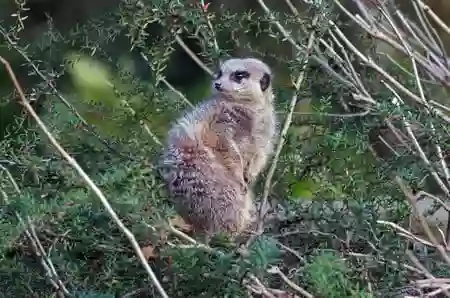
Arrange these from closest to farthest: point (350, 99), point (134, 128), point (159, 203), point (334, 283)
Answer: point (334, 283) < point (159, 203) < point (134, 128) < point (350, 99)

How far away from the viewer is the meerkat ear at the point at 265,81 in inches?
119

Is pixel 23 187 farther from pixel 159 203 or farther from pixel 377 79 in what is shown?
pixel 377 79

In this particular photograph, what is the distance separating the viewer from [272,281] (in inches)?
70.5

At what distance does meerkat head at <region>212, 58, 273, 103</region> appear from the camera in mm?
2930

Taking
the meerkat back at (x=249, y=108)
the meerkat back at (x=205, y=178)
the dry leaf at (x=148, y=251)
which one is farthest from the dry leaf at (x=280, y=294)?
the meerkat back at (x=249, y=108)

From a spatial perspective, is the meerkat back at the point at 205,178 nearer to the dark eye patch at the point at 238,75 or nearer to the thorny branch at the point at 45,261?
the dark eye patch at the point at 238,75

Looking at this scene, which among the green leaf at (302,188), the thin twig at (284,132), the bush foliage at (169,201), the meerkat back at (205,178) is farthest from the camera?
the green leaf at (302,188)

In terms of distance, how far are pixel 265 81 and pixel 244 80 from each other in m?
0.09

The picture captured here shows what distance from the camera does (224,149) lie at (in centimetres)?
271

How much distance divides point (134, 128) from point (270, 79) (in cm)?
69

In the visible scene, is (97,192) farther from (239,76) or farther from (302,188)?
(239,76)

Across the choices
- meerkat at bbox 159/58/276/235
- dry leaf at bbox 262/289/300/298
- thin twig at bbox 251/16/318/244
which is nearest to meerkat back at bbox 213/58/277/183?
meerkat at bbox 159/58/276/235

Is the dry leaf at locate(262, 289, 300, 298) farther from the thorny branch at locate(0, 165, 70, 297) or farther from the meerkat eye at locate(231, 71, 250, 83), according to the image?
the meerkat eye at locate(231, 71, 250, 83)

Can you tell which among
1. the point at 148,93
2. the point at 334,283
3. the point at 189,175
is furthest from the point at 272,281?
the point at 148,93
